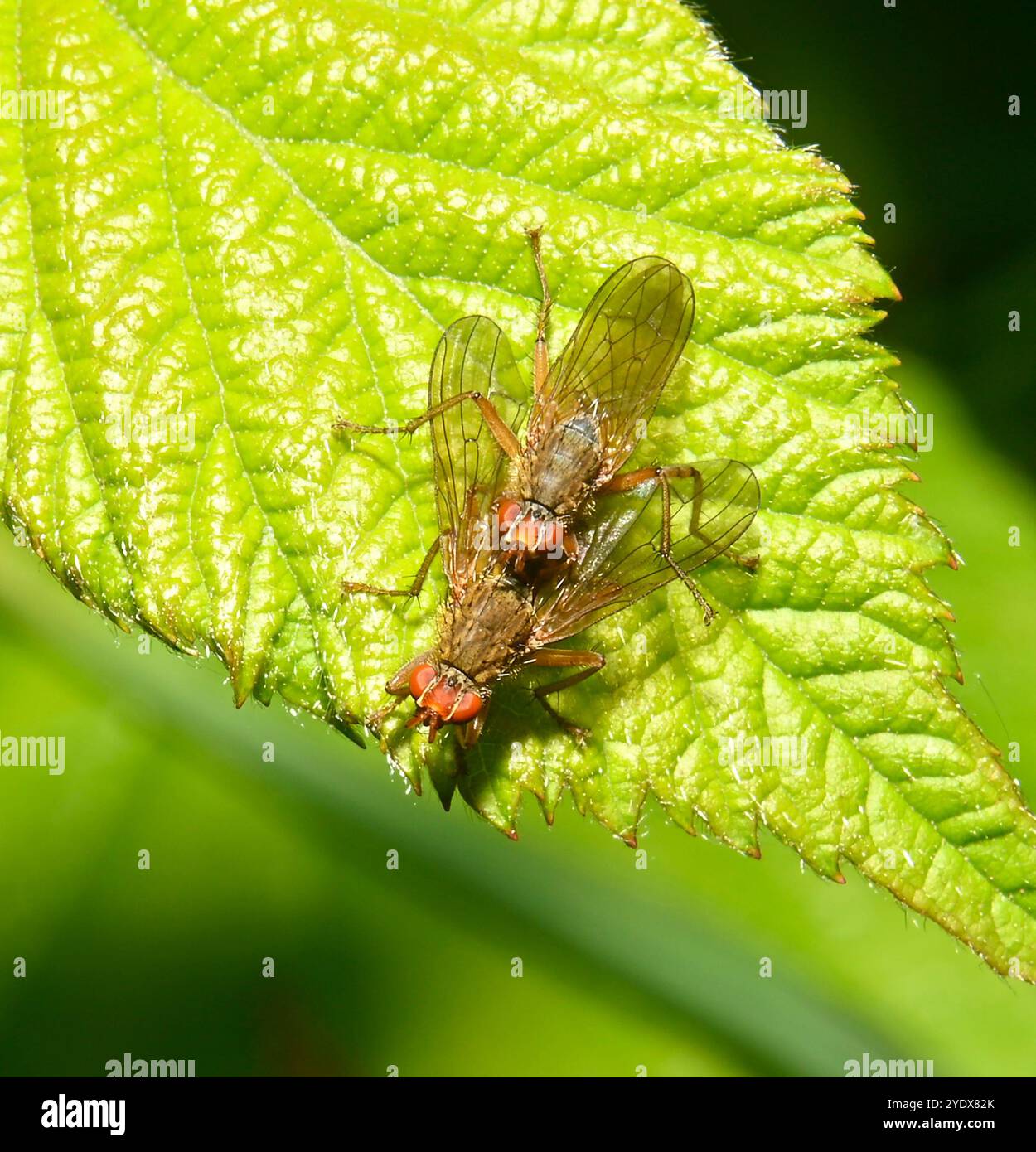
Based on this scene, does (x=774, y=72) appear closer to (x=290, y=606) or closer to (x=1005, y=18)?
(x=1005, y=18)

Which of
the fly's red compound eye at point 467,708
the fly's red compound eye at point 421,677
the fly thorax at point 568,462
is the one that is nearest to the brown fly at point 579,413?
the fly thorax at point 568,462

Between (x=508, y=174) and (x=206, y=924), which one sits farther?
(x=206, y=924)

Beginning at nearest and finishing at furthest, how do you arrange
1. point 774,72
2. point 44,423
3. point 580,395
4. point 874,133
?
1. point 44,423
2. point 580,395
3. point 774,72
4. point 874,133

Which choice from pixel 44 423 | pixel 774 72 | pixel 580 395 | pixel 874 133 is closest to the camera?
pixel 44 423

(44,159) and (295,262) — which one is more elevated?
(44,159)

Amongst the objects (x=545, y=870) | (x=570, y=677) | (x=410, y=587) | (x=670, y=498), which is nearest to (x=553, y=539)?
(x=670, y=498)

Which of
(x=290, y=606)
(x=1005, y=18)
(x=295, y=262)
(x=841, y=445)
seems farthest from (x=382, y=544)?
(x=1005, y=18)

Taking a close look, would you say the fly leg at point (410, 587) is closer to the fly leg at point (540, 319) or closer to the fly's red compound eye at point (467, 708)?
the fly's red compound eye at point (467, 708)
